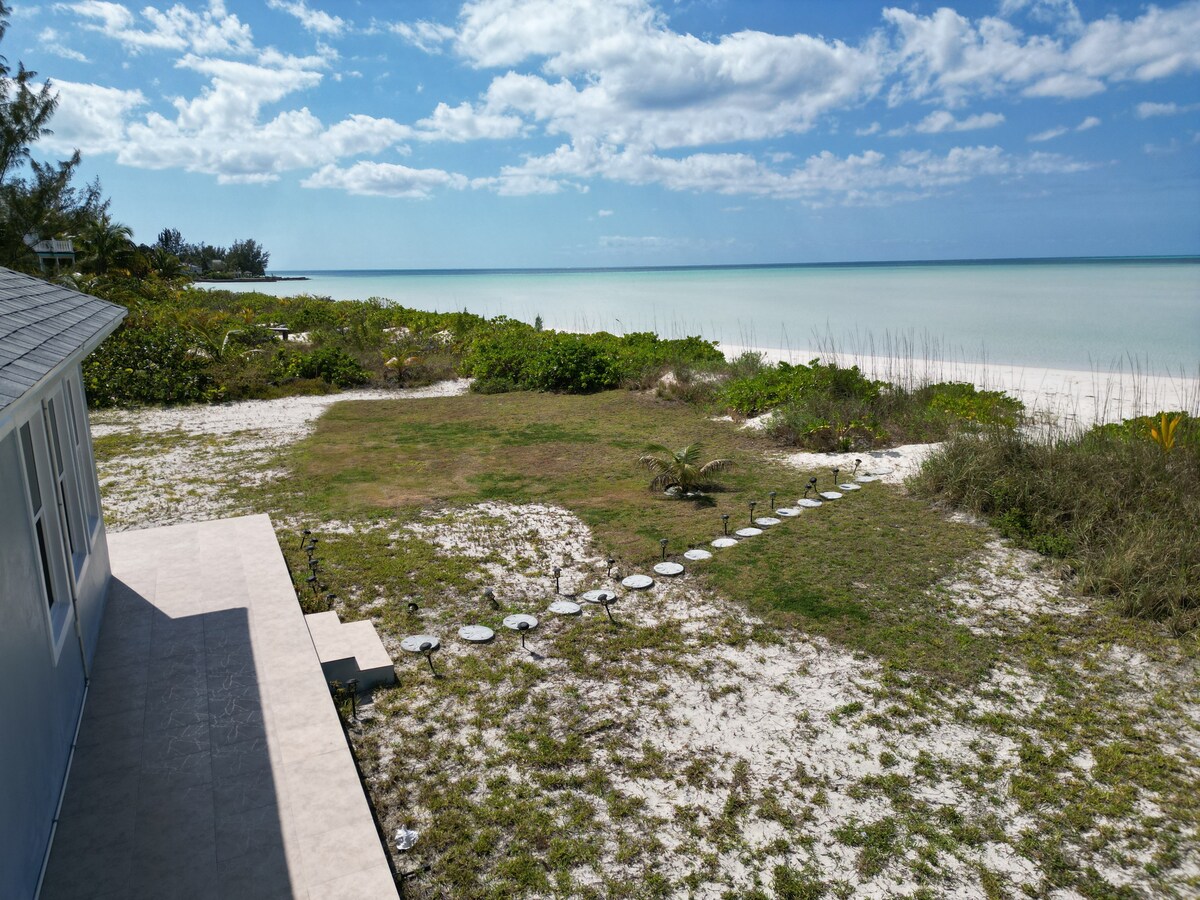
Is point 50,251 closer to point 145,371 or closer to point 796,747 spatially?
point 145,371

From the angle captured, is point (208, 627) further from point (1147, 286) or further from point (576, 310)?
point (1147, 286)

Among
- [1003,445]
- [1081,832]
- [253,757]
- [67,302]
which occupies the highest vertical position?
[67,302]

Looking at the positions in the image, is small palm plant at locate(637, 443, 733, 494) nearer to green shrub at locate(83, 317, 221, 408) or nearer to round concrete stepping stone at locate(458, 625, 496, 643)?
round concrete stepping stone at locate(458, 625, 496, 643)

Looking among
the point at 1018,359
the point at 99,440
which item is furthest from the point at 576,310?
the point at 99,440

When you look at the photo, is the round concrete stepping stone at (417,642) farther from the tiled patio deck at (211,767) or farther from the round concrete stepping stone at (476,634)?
the tiled patio deck at (211,767)

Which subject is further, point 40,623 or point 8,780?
point 40,623

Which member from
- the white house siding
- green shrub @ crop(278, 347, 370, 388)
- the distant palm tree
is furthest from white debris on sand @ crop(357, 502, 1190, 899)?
the distant palm tree

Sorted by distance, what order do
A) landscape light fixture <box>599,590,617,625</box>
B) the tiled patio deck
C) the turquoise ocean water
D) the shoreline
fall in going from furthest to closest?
the turquoise ocean water → the shoreline → landscape light fixture <box>599,590,617,625</box> → the tiled patio deck
